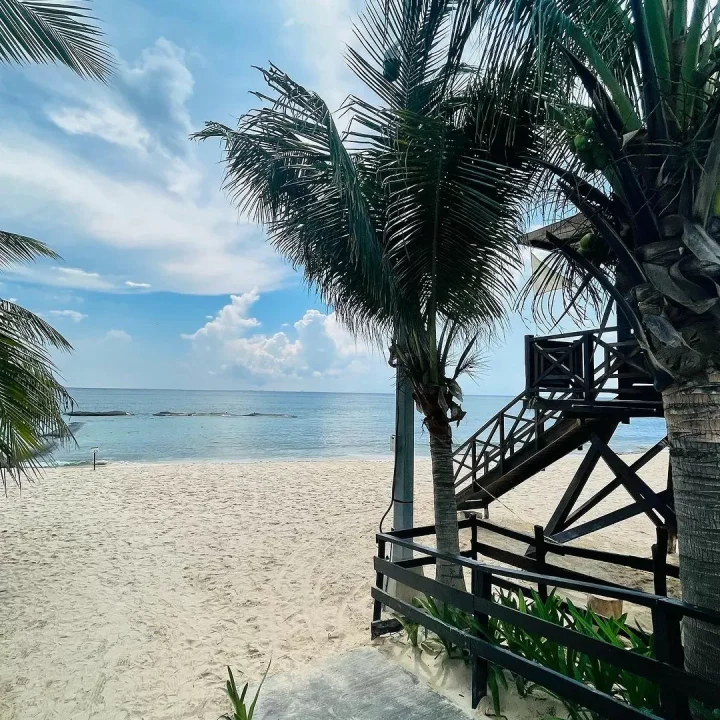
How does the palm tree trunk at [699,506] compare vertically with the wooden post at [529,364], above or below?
below

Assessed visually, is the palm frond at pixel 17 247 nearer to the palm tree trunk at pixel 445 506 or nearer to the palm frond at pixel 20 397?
the palm frond at pixel 20 397

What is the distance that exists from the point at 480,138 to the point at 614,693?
12.2 feet

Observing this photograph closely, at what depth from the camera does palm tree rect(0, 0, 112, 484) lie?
3525mm

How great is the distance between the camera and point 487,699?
295 centimetres

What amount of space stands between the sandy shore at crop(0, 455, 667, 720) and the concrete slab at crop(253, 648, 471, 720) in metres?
0.92

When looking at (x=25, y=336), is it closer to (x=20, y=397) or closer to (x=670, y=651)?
(x=20, y=397)

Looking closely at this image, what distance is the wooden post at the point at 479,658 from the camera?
9.69 ft

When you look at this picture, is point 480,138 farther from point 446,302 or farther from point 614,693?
point 614,693

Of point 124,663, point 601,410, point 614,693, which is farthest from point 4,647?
point 601,410

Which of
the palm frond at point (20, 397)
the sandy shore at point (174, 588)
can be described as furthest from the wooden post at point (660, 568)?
the palm frond at point (20, 397)

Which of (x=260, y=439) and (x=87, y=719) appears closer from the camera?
(x=87, y=719)

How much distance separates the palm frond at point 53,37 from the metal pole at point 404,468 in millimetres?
3810

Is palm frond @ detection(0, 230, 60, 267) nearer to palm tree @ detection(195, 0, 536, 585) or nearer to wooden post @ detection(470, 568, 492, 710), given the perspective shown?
palm tree @ detection(195, 0, 536, 585)

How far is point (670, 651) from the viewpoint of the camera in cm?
213
